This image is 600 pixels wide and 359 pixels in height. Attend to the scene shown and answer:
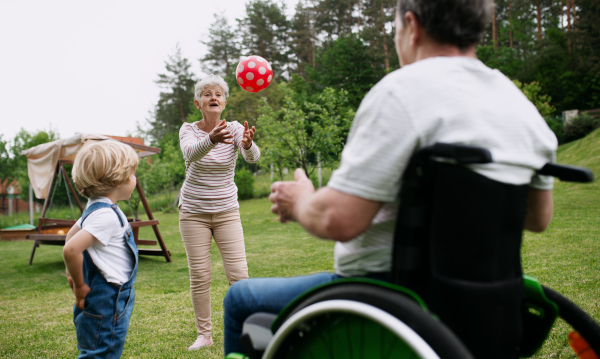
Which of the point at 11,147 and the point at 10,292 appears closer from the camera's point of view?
the point at 10,292

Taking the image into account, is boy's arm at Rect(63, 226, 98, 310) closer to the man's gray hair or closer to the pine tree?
the man's gray hair

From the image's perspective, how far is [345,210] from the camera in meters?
1.07

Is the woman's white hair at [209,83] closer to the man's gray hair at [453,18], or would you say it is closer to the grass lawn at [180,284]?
the grass lawn at [180,284]

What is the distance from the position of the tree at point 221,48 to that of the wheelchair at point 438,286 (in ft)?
132

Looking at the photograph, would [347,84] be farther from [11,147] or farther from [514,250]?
[514,250]

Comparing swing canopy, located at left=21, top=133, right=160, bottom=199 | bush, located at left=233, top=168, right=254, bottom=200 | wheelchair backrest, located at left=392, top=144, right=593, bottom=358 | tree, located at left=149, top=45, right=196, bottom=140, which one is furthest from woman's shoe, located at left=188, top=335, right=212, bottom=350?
tree, located at left=149, top=45, right=196, bottom=140

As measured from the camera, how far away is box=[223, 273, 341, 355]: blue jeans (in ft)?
→ 4.59

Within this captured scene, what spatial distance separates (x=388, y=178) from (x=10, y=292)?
655cm

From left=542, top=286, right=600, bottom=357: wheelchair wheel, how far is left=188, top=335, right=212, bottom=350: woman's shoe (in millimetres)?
2487

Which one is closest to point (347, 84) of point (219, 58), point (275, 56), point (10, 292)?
point (275, 56)

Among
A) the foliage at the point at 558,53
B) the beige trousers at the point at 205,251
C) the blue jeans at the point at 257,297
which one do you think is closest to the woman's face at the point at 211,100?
the beige trousers at the point at 205,251

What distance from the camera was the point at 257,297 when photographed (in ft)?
4.73

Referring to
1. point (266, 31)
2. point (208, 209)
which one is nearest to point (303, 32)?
point (266, 31)

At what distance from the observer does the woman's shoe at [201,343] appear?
318 cm
